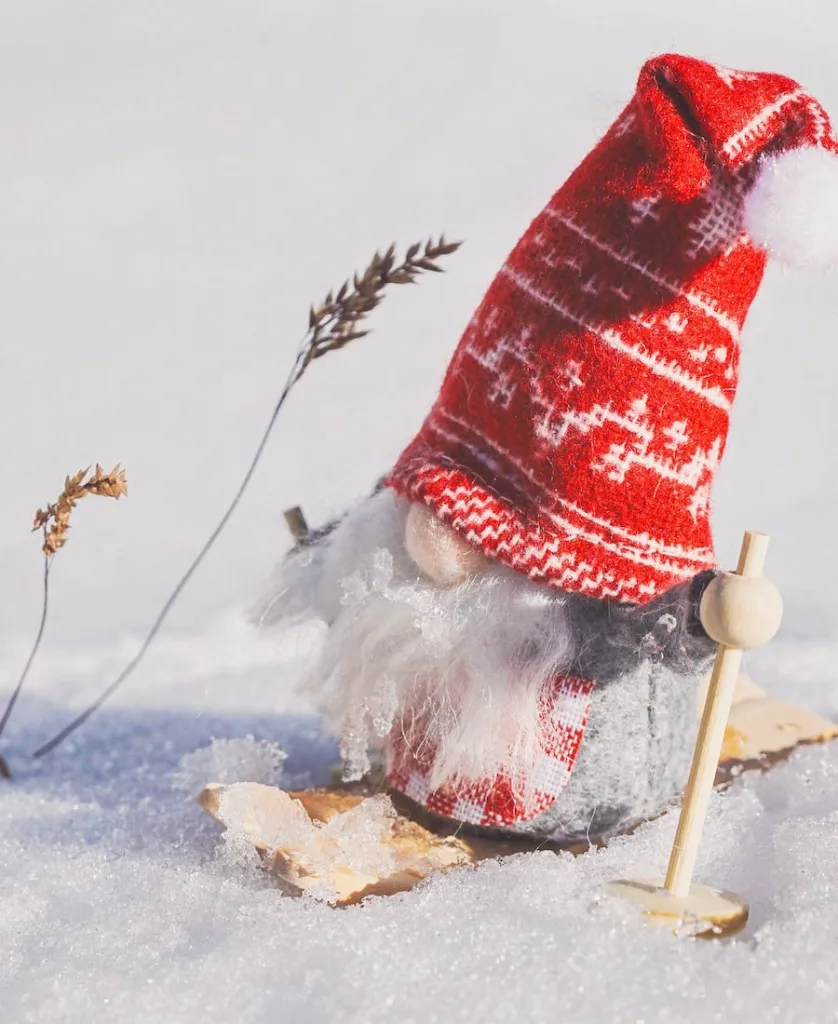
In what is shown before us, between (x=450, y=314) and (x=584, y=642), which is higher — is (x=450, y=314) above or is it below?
above

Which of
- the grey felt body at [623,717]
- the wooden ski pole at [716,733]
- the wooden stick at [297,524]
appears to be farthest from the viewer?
the wooden stick at [297,524]

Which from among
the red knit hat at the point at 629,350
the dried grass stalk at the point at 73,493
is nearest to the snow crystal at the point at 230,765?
the dried grass stalk at the point at 73,493

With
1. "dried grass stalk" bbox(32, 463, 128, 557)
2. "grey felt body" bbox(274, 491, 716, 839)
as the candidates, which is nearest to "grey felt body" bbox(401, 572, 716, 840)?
"grey felt body" bbox(274, 491, 716, 839)

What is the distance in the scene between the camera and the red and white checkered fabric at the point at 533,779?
2.90ft

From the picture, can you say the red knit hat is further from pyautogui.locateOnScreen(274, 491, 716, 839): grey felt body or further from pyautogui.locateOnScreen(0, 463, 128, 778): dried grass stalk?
pyautogui.locateOnScreen(0, 463, 128, 778): dried grass stalk

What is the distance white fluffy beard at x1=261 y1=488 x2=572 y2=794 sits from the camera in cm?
85

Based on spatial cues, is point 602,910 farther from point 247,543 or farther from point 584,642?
point 247,543

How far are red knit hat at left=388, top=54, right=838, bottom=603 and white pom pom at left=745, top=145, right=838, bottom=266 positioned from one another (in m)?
0.02

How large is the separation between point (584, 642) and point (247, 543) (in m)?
0.96

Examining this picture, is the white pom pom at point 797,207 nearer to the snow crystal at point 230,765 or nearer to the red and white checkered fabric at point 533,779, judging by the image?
the red and white checkered fabric at point 533,779

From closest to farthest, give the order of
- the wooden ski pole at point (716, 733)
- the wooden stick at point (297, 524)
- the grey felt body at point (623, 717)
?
the wooden ski pole at point (716, 733), the grey felt body at point (623, 717), the wooden stick at point (297, 524)

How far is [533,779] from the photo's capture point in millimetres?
890

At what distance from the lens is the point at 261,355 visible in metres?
1.80

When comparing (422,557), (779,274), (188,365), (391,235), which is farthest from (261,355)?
(779,274)
